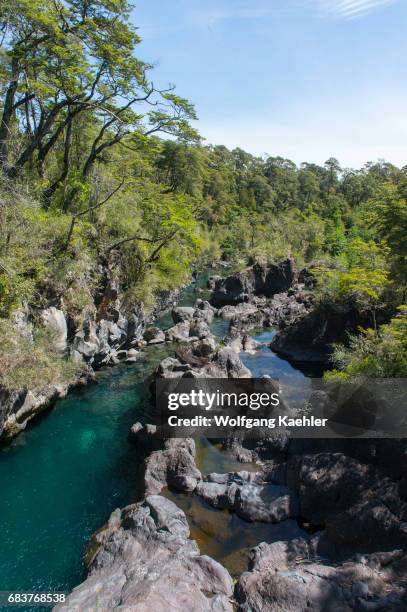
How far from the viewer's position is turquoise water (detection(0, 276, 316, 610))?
1043cm

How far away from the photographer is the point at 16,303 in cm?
1481

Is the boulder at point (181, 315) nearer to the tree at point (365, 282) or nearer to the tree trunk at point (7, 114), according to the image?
the tree at point (365, 282)

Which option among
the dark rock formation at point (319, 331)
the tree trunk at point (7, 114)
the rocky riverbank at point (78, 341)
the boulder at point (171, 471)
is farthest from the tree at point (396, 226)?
the tree trunk at point (7, 114)

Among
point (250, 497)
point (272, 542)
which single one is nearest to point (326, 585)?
point (272, 542)

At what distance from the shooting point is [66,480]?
45.4ft

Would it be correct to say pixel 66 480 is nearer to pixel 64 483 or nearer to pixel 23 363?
pixel 64 483

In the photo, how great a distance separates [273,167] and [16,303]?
307ft

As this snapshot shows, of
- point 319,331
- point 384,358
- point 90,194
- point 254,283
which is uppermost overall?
point 90,194

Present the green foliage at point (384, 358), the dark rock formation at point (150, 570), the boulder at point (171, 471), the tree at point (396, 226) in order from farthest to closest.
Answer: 1. the tree at point (396, 226)
2. the green foliage at point (384, 358)
3. the boulder at point (171, 471)
4. the dark rock formation at point (150, 570)

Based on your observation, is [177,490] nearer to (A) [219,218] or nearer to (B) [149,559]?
(B) [149,559]

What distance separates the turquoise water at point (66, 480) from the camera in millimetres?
10430

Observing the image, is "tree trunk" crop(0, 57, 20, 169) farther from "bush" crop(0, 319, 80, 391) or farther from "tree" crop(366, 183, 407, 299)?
"tree" crop(366, 183, 407, 299)

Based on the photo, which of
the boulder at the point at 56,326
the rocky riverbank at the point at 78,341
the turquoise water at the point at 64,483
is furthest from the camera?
the boulder at the point at 56,326

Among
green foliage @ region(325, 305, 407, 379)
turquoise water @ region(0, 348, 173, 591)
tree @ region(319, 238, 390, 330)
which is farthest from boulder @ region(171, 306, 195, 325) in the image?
green foliage @ region(325, 305, 407, 379)
